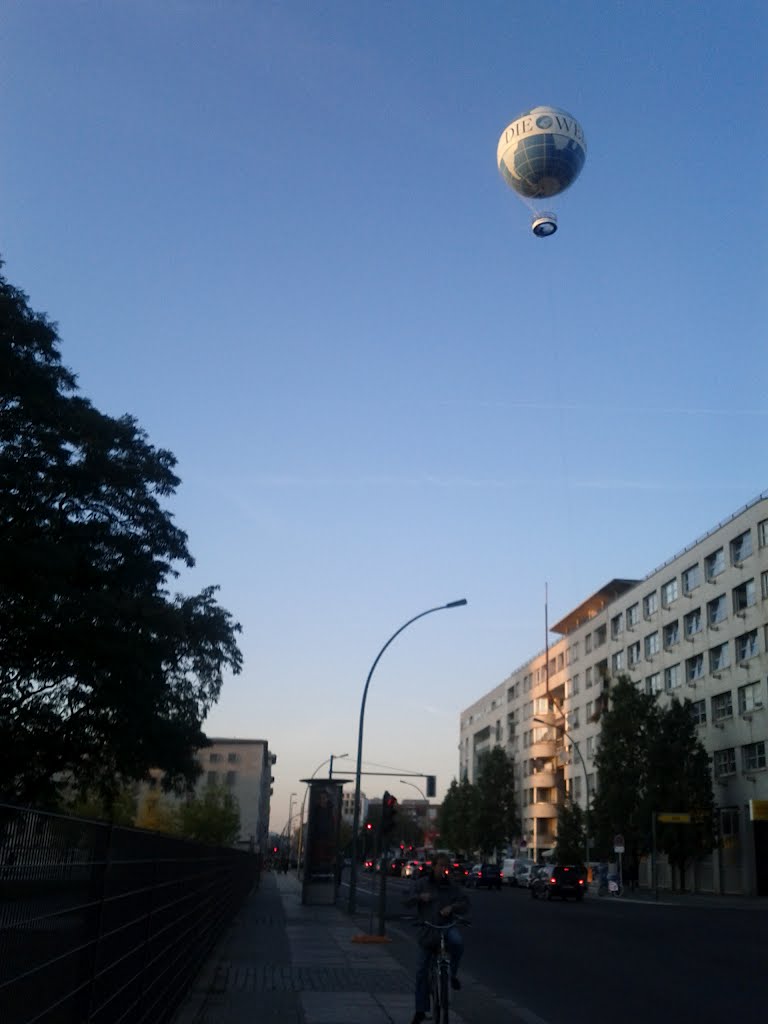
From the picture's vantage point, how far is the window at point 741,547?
173ft

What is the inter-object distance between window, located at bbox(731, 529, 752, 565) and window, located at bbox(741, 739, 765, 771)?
9.27 meters

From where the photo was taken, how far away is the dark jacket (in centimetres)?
1001

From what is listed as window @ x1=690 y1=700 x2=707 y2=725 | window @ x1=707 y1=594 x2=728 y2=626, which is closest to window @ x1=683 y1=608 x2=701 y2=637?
window @ x1=707 y1=594 x2=728 y2=626

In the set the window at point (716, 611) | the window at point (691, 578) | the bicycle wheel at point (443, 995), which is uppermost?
the window at point (691, 578)

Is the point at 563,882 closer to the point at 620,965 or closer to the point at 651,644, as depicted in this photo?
the point at 651,644

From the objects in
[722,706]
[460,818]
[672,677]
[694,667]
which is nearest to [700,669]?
[694,667]

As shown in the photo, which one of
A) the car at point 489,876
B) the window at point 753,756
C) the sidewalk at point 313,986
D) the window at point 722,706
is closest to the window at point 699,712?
the window at point 722,706

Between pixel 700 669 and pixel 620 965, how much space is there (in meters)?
45.2

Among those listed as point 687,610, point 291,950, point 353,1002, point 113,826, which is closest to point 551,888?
point 687,610

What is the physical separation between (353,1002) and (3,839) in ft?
30.3

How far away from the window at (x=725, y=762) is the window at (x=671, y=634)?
853 cm

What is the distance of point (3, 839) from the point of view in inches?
133

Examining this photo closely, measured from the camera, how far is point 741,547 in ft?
177

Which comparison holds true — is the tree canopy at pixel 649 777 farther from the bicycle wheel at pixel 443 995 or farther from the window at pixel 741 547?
the bicycle wheel at pixel 443 995
